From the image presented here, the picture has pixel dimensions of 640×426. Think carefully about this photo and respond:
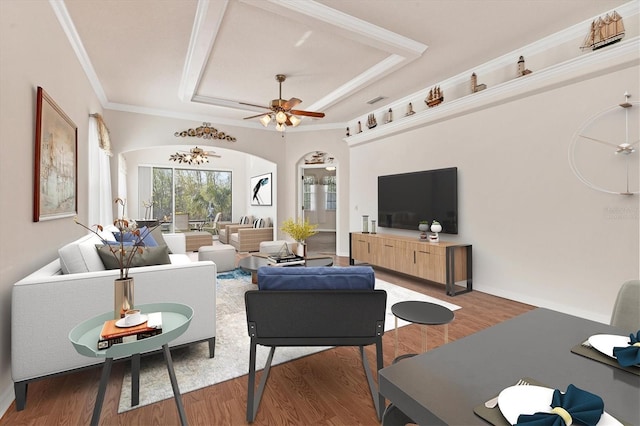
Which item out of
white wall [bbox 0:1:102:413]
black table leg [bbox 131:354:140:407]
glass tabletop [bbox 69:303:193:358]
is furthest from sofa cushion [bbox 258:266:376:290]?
white wall [bbox 0:1:102:413]

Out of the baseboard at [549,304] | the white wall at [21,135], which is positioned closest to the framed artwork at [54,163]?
the white wall at [21,135]

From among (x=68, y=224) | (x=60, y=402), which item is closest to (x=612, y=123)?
(x=60, y=402)

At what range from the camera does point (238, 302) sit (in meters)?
3.73

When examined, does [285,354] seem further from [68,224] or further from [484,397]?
[68,224]

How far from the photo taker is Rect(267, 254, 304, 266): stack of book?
4.17m

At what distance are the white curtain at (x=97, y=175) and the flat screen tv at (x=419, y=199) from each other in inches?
179

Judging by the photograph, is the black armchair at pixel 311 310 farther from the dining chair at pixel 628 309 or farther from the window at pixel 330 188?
the window at pixel 330 188

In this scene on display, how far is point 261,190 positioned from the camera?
30.2ft

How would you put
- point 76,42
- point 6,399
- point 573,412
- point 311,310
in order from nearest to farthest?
point 573,412 < point 311,310 < point 6,399 < point 76,42

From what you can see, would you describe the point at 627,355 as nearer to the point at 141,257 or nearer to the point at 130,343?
the point at 130,343

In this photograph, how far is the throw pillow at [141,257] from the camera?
234 centimetres

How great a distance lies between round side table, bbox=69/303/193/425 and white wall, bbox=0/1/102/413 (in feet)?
2.21

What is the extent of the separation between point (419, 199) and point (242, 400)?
4023 mm

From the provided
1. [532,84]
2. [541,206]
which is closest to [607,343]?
[541,206]
